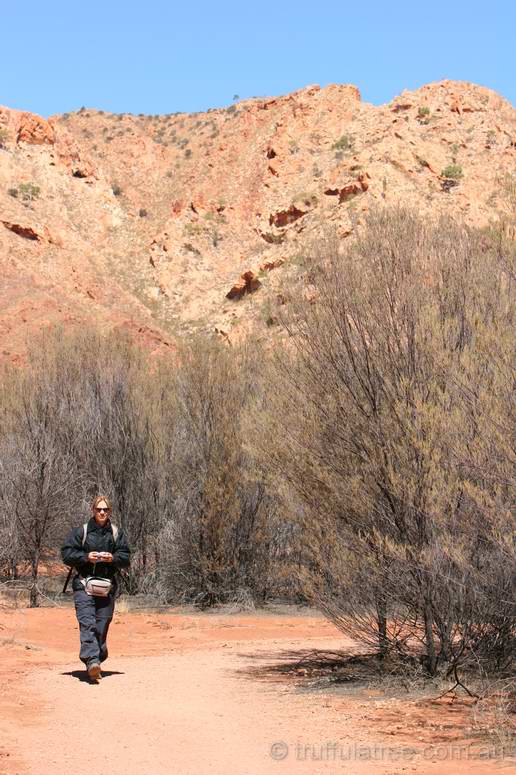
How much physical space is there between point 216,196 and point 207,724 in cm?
4905

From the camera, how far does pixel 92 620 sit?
31.1 ft

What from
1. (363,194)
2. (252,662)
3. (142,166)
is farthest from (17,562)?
(142,166)

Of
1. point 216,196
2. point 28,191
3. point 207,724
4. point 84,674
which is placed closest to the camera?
point 207,724

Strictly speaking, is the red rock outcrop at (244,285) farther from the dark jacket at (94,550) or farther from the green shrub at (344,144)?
the dark jacket at (94,550)

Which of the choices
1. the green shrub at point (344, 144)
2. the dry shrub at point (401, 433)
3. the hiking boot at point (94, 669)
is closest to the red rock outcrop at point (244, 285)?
the green shrub at point (344, 144)

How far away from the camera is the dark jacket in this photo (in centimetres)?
950

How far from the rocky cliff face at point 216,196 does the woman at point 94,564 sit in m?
28.0

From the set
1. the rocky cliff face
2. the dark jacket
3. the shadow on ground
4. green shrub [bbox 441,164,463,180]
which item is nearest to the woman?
the dark jacket

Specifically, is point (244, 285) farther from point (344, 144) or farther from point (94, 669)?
point (94, 669)

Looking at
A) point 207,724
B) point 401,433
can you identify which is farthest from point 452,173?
point 207,724

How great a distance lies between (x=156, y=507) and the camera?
23.7 metres

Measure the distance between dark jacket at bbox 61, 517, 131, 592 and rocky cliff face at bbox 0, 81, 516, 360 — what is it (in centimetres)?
2798

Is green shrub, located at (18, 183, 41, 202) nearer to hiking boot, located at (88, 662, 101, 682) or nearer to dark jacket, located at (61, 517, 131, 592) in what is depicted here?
dark jacket, located at (61, 517, 131, 592)

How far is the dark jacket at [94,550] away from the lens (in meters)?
9.50
